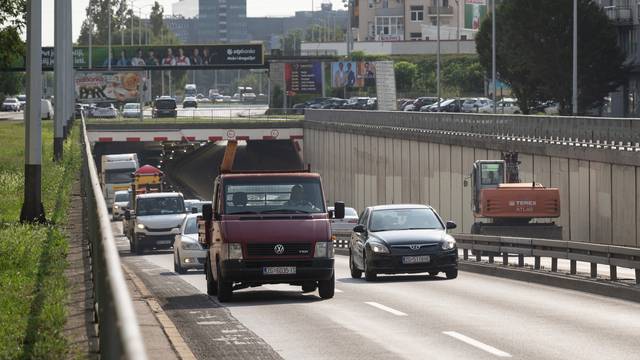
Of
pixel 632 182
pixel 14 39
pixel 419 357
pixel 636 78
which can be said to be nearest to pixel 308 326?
pixel 419 357

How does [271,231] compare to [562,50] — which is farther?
[562,50]

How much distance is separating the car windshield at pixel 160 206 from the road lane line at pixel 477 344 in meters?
31.4

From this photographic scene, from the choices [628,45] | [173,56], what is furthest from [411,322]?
[173,56]

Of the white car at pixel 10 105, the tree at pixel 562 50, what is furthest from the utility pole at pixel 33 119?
the white car at pixel 10 105

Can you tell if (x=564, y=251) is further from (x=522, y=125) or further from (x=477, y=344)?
(x=522, y=125)

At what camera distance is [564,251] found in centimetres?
2797

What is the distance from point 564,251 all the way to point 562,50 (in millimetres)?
62874

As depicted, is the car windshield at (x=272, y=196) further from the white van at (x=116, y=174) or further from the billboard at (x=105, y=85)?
the billboard at (x=105, y=85)

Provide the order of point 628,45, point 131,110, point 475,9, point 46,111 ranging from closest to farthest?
point 628,45
point 131,110
point 46,111
point 475,9

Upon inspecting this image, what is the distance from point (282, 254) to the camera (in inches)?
850

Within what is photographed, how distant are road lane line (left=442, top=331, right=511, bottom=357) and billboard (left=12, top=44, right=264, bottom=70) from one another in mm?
112621

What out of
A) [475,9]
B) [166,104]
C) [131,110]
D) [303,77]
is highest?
[475,9]

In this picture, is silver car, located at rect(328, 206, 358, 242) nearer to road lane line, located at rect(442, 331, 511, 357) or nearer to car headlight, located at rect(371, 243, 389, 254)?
car headlight, located at rect(371, 243, 389, 254)

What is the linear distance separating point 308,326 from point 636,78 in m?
78.6
